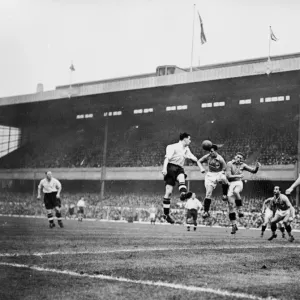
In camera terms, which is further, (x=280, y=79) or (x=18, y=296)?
(x=280, y=79)

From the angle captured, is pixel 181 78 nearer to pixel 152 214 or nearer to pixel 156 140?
pixel 156 140

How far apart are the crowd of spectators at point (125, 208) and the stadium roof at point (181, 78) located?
7684 mm

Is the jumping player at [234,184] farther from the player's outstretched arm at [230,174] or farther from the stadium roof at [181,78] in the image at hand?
the stadium roof at [181,78]

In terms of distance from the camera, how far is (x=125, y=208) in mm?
33594

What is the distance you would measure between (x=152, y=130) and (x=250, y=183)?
945 centimetres

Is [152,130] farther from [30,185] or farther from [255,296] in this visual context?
[255,296]

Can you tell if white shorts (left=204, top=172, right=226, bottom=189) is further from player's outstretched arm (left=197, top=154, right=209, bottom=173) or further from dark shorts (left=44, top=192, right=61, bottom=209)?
dark shorts (left=44, top=192, right=61, bottom=209)

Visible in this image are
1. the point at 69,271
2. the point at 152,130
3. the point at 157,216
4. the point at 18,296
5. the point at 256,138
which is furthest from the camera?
the point at 152,130

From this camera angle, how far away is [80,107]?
139ft

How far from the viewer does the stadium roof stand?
31.2m

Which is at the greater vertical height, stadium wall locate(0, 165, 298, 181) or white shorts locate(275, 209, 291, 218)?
stadium wall locate(0, 165, 298, 181)

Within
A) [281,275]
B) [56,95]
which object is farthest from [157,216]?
[281,275]

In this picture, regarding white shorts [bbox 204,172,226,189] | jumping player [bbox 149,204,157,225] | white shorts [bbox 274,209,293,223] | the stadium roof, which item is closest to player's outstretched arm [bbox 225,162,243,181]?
white shorts [bbox 204,172,226,189]

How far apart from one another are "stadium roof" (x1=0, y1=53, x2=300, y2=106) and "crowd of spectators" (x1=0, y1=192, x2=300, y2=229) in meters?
7.68
